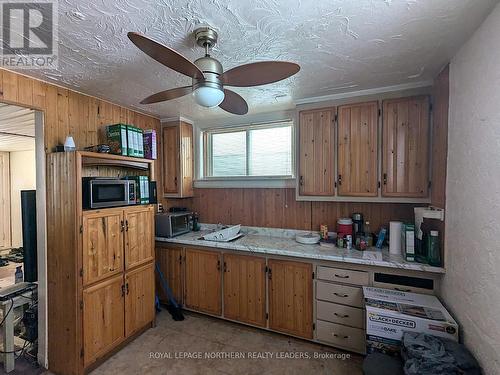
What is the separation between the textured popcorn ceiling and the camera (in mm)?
1261

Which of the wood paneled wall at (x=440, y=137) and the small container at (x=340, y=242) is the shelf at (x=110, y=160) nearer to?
the small container at (x=340, y=242)

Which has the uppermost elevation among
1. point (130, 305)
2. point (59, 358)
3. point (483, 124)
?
point (483, 124)

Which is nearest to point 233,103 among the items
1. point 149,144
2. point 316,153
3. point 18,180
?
point 316,153

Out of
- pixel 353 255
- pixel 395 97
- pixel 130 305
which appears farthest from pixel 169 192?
pixel 395 97

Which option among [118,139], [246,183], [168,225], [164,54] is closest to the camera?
[164,54]

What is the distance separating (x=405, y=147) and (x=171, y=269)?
9.25ft

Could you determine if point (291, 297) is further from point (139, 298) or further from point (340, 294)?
point (139, 298)

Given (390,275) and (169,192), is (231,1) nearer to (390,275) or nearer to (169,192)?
(390,275)

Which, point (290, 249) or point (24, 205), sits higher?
point (24, 205)

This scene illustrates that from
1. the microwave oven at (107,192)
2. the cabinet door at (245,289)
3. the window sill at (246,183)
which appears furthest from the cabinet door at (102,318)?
the window sill at (246,183)

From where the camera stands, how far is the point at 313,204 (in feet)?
9.57

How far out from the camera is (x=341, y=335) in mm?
2252

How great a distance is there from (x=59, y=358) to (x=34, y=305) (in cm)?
53

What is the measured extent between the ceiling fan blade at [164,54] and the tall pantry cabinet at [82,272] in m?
1.19
